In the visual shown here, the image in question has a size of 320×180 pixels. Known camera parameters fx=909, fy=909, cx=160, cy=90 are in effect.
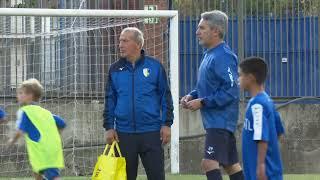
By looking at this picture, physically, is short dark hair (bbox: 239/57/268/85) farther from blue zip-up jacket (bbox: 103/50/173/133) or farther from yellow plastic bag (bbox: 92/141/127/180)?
yellow plastic bag (bbox: 92/141/127/180)

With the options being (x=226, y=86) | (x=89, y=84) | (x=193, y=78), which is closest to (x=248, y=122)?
(x=226, y=86)

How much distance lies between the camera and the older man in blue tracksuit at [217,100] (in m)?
8.85

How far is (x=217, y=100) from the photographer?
8828 mm

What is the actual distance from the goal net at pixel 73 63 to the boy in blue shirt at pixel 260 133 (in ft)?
22.1

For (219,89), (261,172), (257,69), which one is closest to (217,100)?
(219,89)

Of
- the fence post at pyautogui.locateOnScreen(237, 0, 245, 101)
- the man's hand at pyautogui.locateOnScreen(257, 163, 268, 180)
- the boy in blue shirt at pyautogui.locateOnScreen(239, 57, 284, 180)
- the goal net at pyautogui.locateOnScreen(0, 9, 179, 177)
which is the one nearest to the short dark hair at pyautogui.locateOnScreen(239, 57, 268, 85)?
the boy in blue shirt at pyautogui.locateOnScreen(239, 57, 284, 180)

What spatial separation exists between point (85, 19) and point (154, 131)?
5789 mm

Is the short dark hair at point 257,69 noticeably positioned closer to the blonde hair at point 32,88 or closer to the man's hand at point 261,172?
the man's hand at point 261,172

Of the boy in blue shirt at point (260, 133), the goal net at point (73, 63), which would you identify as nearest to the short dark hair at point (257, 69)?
the boy in blue shirt at point (260, 133)

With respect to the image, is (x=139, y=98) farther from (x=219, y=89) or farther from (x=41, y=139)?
(x=41, y=139)

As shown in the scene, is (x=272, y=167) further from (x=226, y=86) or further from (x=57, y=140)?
(x=57, y=140)

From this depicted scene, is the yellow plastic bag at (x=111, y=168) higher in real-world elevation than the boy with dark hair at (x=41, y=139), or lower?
lower

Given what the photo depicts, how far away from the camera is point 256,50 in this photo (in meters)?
17.1

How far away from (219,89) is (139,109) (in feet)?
3.09
